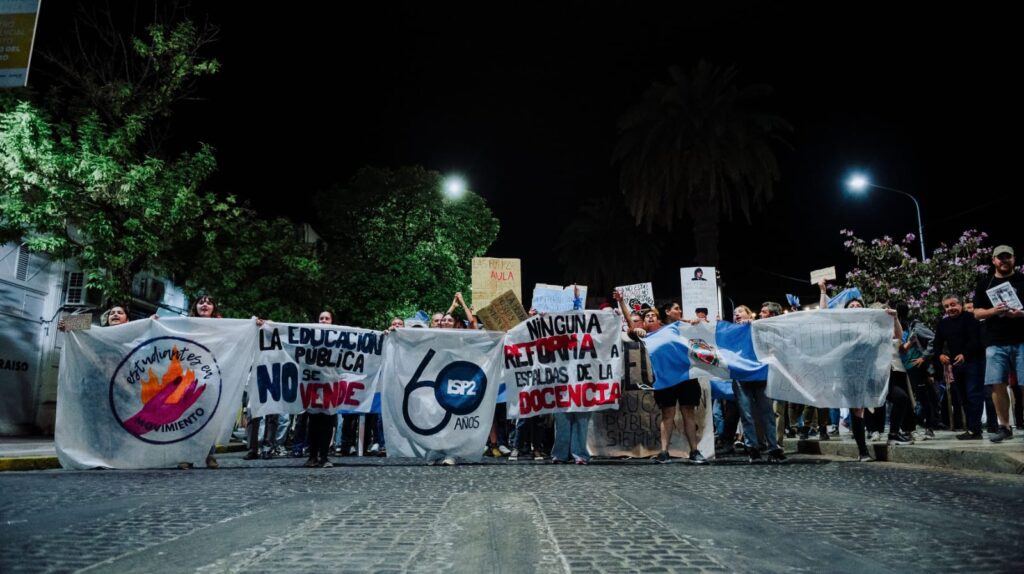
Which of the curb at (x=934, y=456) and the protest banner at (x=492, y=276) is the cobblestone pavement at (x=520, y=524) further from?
the protest banner at (x=492, y=276)

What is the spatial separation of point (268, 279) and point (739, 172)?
17443 mm

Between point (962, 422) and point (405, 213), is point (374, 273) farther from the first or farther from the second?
point (962, 422)

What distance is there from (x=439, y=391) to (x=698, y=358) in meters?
3.28

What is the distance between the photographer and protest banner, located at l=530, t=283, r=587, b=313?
37.6ft

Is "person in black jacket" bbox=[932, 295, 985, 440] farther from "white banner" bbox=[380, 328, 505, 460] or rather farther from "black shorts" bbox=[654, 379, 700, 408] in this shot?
"white banner" bbox=[380, 328, 505, 460]

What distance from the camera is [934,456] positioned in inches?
265

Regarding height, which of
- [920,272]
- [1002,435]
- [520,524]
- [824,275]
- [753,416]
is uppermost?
[920,272]

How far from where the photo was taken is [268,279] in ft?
76.1

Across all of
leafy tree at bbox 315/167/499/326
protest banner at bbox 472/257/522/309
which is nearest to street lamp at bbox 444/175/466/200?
leafy tree at bbox 315/167/499/326

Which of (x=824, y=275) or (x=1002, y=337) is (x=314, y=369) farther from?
(x=1002, y=337)

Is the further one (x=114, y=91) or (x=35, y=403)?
(x=35, y=403)

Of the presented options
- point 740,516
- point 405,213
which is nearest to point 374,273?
point 405,213

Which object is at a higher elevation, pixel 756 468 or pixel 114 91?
pixel 114 91

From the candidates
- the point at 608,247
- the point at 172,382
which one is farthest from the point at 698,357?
the point at 608,247
